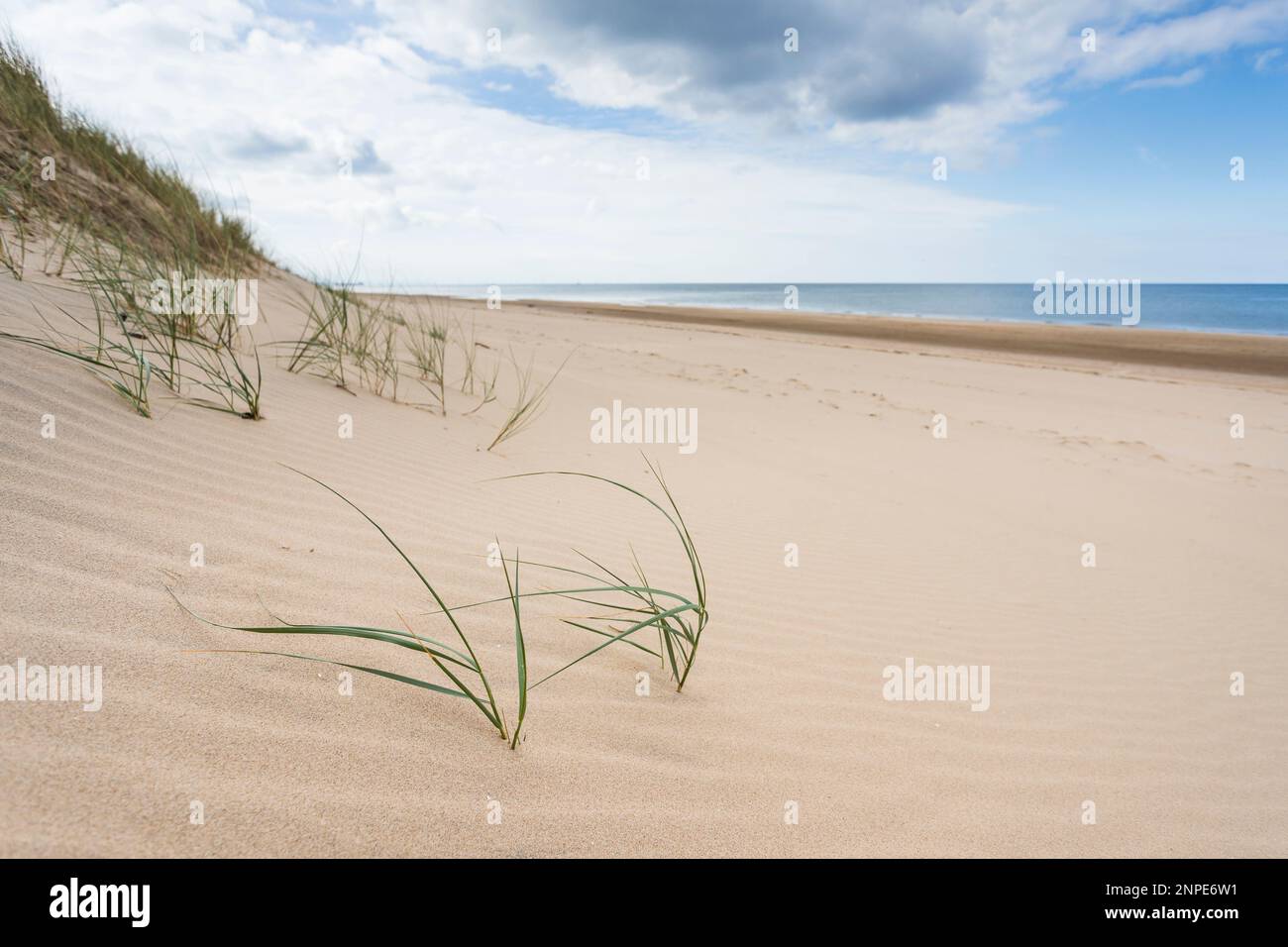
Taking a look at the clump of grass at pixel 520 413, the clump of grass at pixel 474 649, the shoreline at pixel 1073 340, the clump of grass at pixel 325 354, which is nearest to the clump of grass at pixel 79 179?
the clump of grass at pixel 325 354

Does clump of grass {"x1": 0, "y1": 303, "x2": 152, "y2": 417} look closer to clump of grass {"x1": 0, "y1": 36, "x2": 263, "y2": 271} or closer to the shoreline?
clump of grass {"x1": 0, "y1": 36, "x2": 263, "y2": 271}

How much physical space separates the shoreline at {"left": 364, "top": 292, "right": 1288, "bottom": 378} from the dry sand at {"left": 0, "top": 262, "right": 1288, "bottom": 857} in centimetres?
1110

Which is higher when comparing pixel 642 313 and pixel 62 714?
pixel 642 313

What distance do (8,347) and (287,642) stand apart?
2.18 m

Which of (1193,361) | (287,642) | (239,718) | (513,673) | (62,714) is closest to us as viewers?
(62,714)

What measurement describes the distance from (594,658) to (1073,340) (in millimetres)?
18916

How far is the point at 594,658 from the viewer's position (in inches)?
79.7

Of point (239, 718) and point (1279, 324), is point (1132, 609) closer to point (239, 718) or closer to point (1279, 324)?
point (239, 718)

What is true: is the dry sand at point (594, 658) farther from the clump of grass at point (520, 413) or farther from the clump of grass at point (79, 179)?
the clump of grass at point (79, 179)

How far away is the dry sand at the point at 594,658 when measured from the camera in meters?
1.30

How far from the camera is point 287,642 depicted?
1676 millimetres

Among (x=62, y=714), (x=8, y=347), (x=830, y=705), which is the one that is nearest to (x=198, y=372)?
(x=8, y=347)

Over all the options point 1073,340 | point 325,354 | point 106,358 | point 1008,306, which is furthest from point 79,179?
point 1008,306

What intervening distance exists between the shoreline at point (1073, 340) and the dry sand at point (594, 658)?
11.1 m
